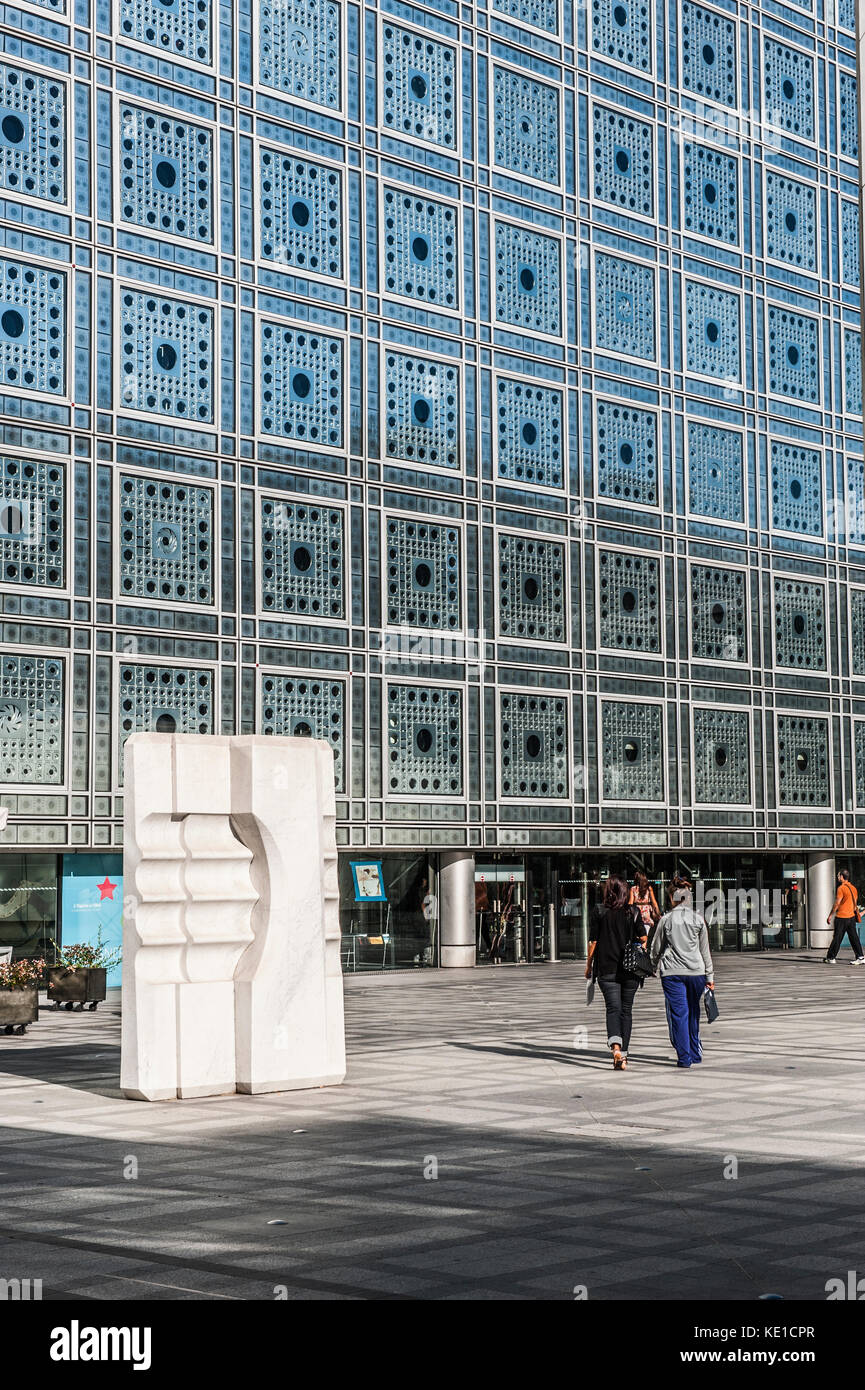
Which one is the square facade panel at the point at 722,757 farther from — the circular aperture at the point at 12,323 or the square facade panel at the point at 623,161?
the circular aperture at the point at 12,323

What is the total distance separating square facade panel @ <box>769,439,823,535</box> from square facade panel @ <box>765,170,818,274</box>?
5.21 metres

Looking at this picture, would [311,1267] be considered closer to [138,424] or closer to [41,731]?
[41,731]

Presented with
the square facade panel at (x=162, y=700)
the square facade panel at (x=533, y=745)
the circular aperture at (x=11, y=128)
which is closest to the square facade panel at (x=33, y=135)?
the circular aperture at (x=11, y=128)

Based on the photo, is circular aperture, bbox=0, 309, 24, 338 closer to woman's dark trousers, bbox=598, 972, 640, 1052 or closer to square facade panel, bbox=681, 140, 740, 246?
woman's dark trousers, bbox=598, 972, 640, 1052

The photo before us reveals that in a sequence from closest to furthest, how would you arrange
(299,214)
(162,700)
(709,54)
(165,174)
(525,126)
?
(162,700), (165,174), (299,214), (525,126), (709,54)

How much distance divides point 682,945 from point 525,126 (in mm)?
28707

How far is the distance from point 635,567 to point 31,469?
16485mm

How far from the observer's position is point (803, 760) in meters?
48.2

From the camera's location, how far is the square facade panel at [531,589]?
40.4 meters

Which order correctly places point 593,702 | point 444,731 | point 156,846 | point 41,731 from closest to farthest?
point 156,846 → point 41,731 → point 444,731 → point 593,702

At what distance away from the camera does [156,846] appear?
53.6 ft

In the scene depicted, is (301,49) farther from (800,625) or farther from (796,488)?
(800,625)

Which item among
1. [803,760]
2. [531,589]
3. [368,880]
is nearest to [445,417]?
[531,589]
